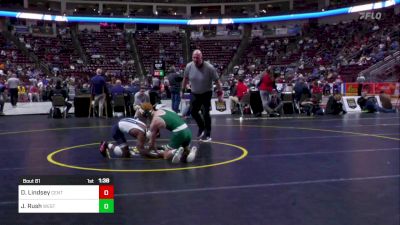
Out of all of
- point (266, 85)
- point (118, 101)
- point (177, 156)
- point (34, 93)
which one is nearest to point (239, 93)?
point (266, 85)

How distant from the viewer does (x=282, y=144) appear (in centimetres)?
708

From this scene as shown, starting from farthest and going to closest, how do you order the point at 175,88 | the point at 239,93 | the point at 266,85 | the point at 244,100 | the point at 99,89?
the point at 239,93
the point at 244,100
the point at 175,88
the point at 99,89
the point at 266,85

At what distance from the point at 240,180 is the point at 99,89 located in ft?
32.6

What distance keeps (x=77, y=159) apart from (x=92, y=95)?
8.53 m

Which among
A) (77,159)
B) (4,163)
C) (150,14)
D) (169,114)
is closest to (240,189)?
(169,114)

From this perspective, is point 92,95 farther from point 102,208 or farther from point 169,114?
point 102,208

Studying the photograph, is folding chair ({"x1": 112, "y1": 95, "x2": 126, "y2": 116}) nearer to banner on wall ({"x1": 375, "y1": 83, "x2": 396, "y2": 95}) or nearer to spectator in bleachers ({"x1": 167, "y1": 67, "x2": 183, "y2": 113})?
spectator in bleachers ({"x1": 167, "y1": 67, "x2": 183, "y2": 113})

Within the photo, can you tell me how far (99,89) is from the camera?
44.4ft

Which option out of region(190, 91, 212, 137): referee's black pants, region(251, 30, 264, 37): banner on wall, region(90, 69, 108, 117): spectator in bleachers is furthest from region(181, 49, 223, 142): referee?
region(251, 30, 264, 37): banner on wall

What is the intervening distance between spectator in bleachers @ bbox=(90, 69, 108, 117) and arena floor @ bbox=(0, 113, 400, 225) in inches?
229

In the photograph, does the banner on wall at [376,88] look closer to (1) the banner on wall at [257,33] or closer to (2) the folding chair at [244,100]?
(2) the folding chair at [244,100]
